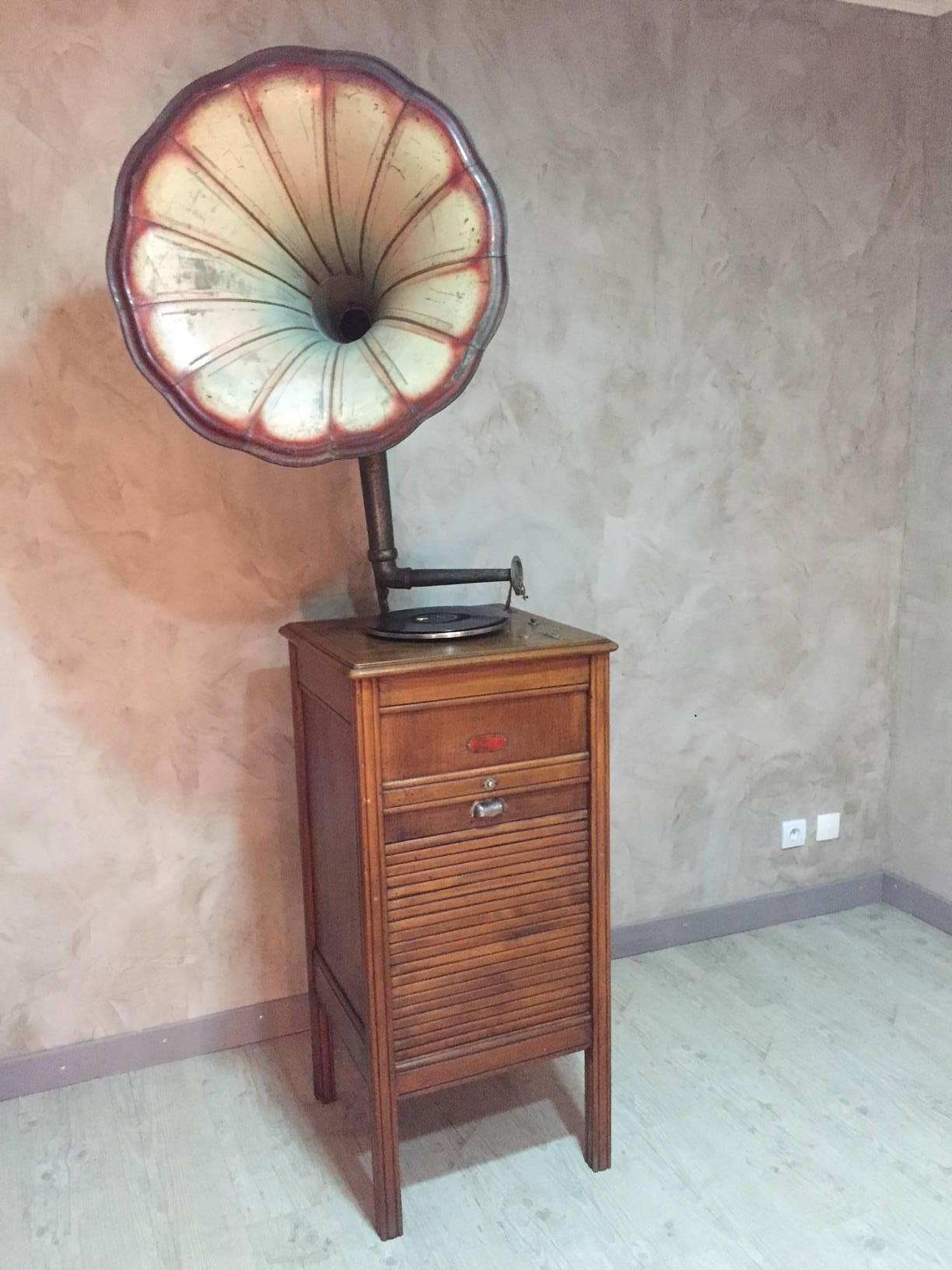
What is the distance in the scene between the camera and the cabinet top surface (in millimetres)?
1430

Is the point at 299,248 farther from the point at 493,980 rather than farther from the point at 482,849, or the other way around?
the point at 493,980

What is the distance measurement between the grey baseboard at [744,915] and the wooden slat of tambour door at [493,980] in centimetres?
77

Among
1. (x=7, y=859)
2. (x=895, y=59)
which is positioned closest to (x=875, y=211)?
(x=895, y=59)

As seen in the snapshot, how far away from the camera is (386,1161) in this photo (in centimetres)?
152

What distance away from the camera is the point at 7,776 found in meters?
1.82

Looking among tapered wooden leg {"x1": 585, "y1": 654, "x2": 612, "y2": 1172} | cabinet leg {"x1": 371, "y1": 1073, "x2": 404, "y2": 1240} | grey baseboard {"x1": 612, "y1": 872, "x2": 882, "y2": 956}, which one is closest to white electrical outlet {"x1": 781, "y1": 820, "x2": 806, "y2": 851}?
grey baseboard {"x1": 612, "y1": 872, "x2": 882, "y2": 956}

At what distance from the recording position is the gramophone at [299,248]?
54.2 inches

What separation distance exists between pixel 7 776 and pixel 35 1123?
2.09 ft

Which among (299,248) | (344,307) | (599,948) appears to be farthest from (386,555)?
(599,948)

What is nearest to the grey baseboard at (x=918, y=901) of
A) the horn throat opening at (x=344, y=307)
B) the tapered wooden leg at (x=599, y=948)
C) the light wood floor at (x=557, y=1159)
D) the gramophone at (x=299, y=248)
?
the light wood floor at (x=557, y=1159)

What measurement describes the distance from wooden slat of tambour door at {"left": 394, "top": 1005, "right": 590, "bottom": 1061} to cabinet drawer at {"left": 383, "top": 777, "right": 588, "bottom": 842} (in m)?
0.33

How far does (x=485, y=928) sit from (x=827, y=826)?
134 centimetres

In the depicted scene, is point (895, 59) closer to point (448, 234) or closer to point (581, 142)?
point (581, 142)

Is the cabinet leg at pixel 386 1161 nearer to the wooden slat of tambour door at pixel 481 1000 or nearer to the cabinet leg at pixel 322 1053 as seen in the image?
the wooden slat of tambour door at pixel 481 1000
